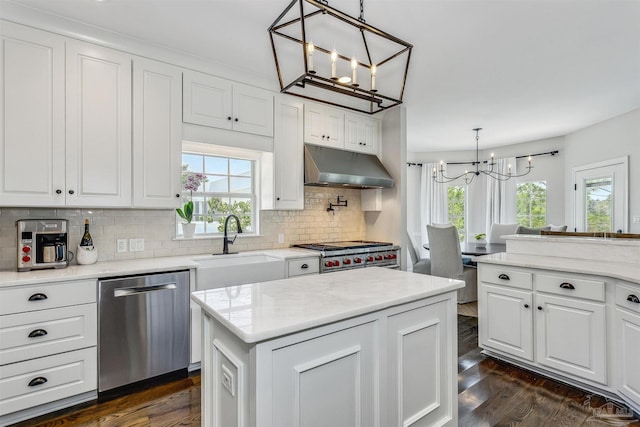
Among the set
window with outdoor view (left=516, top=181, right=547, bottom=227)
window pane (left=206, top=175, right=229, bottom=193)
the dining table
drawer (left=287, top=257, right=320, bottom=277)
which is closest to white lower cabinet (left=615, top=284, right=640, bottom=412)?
the dining table

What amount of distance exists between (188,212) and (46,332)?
54.5 inches

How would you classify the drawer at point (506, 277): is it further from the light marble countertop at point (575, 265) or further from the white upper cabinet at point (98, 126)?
the white upper cabinet at point (98, 126)

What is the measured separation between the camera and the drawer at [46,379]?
Answer: 196 cm

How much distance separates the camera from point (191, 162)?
3338 mm

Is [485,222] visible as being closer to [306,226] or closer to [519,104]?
[519,104]

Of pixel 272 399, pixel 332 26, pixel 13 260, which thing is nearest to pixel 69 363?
pixel 13 260

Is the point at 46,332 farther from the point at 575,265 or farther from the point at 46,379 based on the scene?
the point at 575,265

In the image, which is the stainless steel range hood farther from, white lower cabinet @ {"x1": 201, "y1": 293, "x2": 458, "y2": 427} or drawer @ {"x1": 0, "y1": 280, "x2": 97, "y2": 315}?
drawer @ {"x1": 0, "y1": 280, "x2": 97, "y2": 315}

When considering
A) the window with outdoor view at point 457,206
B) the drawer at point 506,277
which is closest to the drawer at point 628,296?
the drawer at point 506,277

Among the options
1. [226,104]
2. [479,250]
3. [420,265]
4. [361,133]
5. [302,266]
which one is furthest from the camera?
[420,265]

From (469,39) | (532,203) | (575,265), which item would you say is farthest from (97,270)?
(532,203)

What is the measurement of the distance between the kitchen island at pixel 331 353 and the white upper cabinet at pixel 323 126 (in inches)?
88.3

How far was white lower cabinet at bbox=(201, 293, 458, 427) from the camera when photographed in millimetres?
1161

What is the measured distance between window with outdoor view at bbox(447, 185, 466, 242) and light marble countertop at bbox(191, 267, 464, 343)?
595 cm
